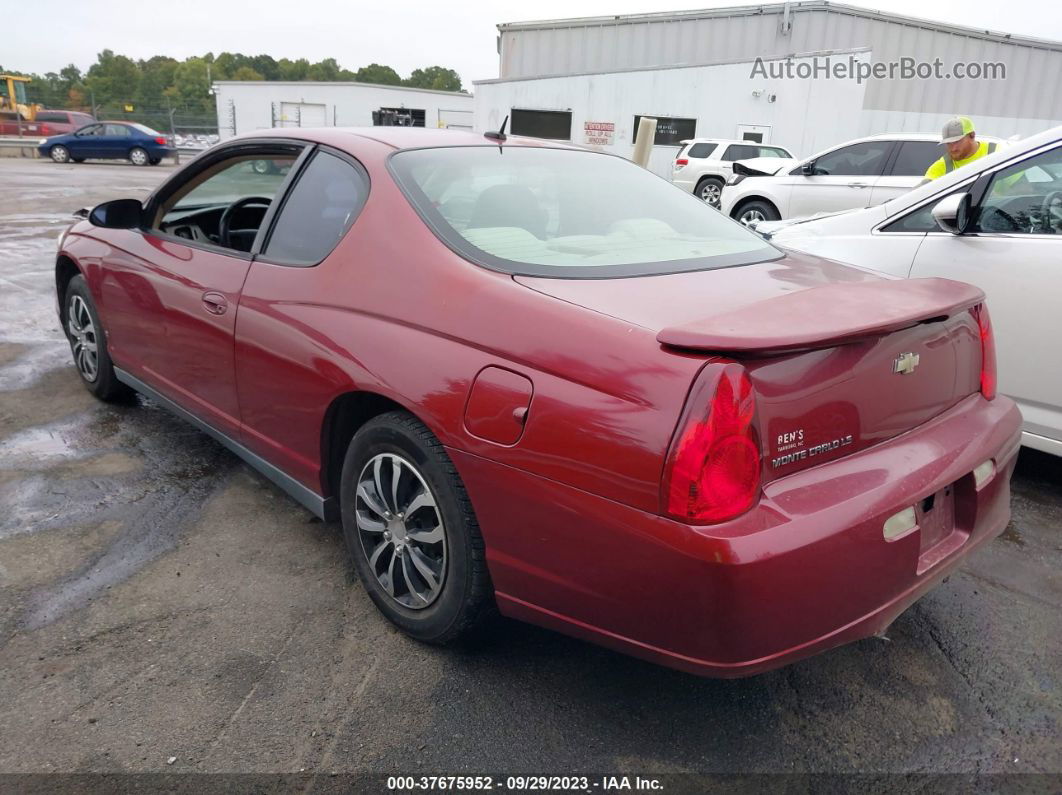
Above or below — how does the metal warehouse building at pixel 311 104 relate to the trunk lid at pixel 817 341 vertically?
above

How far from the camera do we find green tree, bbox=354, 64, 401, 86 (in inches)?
3853

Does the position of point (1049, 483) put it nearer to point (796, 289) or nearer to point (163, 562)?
point (796, 289)

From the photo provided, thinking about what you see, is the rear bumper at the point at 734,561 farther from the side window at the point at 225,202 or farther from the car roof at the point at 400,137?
the side window at the point at 225,202

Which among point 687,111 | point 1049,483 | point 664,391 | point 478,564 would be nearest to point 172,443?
point 478,564

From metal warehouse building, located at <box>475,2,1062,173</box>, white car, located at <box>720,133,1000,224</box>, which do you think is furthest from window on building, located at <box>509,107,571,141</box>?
white car, located at <box>720,133,1000,224</box>

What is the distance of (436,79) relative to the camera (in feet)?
338

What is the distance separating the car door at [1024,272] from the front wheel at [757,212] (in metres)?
7.87

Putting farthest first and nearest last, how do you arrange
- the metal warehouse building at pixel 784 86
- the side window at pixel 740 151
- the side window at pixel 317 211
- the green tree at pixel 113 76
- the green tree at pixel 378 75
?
the green tree at pixel 378 75, the green tree at pixel 113 76, the metal warehouse building at pixel 784 86, the side window at pixel 740 151, the side window at pixel 317 211

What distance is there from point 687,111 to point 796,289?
70.2 ft

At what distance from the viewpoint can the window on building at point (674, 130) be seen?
72.7ft

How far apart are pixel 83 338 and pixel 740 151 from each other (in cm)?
1497

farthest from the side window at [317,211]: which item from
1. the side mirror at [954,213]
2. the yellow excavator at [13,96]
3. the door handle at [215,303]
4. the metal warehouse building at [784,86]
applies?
the yellow excavator at [13,96]

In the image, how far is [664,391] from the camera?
69.7 inches

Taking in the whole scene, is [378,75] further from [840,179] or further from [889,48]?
[840,179]
